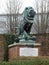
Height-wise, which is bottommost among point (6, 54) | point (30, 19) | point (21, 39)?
point (6, 54)

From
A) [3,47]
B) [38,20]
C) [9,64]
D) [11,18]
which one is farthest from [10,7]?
[9,64]

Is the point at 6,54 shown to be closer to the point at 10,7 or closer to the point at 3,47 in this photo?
the point at 3,47

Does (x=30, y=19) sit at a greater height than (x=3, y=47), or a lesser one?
greater

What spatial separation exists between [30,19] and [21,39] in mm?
1005

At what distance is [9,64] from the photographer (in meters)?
9.88

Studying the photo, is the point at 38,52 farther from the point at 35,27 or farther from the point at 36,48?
the point at 35,27

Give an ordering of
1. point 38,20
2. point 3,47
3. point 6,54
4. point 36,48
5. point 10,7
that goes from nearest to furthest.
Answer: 1. point 36,48
2. point 6,54
3. point 3,47
4. point 38,20
5. point 10,7

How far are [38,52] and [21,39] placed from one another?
3.33ft

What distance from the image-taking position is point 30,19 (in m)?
13.3

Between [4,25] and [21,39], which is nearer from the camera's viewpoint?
[21,39]

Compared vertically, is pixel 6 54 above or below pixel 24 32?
below

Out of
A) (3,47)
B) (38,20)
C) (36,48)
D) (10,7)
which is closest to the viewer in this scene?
(36,48)

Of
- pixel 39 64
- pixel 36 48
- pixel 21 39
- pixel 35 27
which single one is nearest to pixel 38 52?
→ pixel 36 48

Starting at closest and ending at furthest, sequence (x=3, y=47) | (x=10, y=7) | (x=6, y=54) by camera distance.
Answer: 1. (x=6, y=54)
2. (x=3, y=47)
3. (x=10, y=7)
